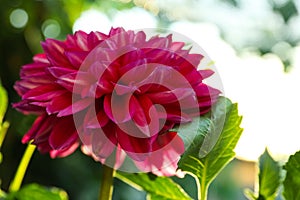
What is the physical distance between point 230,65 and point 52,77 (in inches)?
12.8

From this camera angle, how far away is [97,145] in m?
0.27

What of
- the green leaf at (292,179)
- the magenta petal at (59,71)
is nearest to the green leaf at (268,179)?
the green leaf at (292,179)

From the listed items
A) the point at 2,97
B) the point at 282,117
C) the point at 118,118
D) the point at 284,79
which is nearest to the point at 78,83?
the point at 118,118

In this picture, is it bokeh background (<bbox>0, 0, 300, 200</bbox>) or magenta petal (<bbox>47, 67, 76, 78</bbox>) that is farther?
bokeh background (<bbox>0, 0, 300, 200</bbox>)

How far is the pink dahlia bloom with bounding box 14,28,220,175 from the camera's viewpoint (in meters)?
0.27

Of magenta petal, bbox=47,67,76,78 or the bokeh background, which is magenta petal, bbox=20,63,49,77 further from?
the bokeh background

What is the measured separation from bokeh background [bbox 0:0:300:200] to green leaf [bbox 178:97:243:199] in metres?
0.31

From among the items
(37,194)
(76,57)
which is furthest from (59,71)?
(37,194)

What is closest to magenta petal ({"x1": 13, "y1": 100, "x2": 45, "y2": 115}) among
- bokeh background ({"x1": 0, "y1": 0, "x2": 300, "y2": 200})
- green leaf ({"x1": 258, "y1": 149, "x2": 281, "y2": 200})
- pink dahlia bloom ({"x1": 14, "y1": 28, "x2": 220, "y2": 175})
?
pink dahlia bloom ({"x1": 14, "y1": 28, "x2": 220, "y2": 175})

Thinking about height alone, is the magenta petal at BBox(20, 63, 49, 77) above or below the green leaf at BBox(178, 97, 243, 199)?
above

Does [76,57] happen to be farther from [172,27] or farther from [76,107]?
[172,27]

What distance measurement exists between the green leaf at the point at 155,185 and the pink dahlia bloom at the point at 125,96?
3 cm

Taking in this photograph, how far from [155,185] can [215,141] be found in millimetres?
63

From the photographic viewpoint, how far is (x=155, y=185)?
1.08ft
